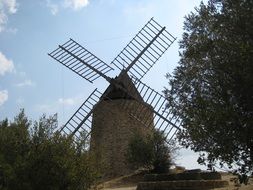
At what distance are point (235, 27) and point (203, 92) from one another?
5.73 feet

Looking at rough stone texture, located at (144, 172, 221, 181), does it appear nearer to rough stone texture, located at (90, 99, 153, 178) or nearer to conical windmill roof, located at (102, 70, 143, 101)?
rough stone texture, located at (90, 99, 153, 178)

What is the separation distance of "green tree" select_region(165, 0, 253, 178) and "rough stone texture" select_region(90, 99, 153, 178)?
14.5m

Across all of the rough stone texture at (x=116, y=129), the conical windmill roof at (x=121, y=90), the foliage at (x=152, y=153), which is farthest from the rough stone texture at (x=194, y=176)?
the conical windmill roof at (x=121, y=90)

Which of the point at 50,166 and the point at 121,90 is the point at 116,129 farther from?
the point at 50,166

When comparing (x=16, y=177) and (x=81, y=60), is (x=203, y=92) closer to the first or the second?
(x=16, y=177)

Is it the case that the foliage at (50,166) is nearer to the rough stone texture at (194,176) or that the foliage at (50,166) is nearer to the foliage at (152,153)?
the rough stone texture at (194,176)

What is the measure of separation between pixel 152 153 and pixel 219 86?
14.8 m

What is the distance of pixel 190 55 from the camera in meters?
11.5

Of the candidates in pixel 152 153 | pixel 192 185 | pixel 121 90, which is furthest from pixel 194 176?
pixel 121 90

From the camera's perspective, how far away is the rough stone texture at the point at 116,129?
2631 centimetres

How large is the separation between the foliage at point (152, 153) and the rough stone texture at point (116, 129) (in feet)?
4.51

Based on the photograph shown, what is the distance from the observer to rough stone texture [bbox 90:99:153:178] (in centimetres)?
2631

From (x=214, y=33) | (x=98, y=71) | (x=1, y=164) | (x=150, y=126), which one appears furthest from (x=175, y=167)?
(x=214, y=33)

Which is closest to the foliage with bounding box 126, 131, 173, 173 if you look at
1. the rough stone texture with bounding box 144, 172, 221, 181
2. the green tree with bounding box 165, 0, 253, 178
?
the rough stone texture with bounding box 144, 172, 221, 181
